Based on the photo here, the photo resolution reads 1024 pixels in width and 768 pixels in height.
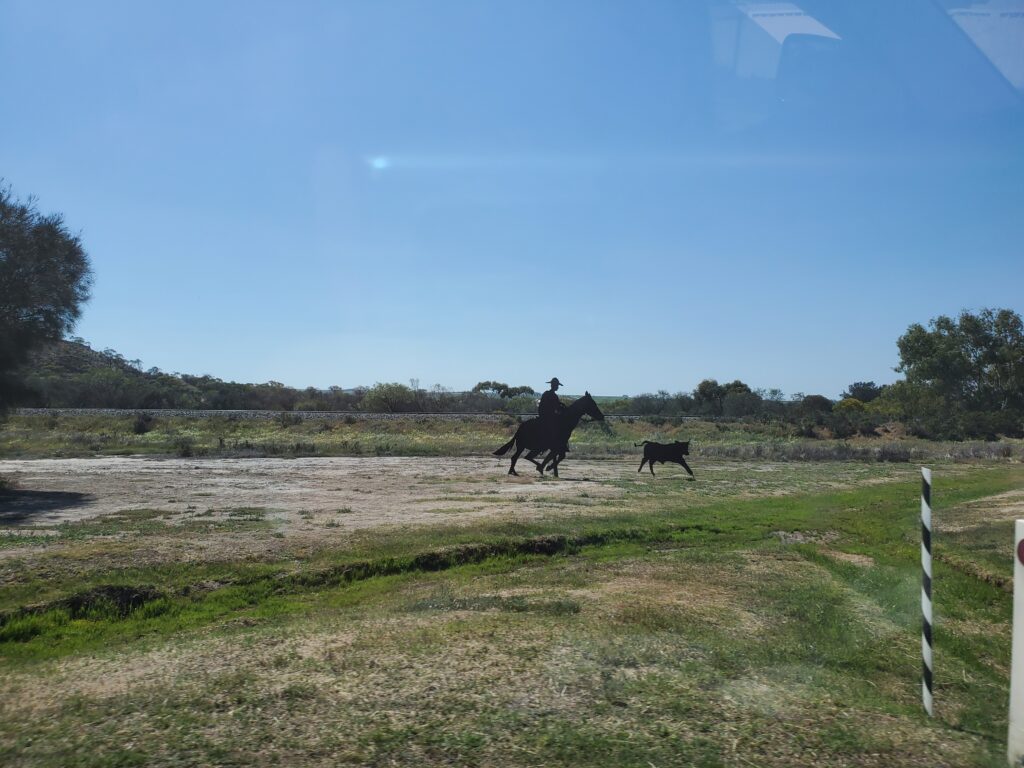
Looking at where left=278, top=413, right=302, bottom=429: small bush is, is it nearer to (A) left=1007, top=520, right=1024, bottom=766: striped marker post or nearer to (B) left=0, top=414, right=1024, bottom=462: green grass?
(B) left=0, top=414, right=1024, bottom=462: green grass

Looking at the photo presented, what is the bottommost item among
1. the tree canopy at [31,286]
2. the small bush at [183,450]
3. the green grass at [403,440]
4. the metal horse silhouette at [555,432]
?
the small bush at [183,450]

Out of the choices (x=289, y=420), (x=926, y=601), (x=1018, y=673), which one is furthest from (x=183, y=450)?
(x=1018, y=673)

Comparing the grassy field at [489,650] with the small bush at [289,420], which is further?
the small bush at [289,420]

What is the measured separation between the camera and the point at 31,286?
25.4 m

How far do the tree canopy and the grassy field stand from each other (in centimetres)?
1304

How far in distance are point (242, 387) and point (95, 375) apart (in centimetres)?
2217

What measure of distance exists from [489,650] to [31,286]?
79.9 feet

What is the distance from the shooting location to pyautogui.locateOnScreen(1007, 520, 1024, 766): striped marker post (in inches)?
197

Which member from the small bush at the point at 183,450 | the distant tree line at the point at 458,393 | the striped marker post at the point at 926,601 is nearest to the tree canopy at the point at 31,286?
the distant tree line at the point at 458,393

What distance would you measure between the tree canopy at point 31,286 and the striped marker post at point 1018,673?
27699mm

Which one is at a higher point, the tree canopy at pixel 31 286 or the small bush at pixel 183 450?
the tree canopy at pixel 31 286

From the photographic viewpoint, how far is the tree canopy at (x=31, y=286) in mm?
25188

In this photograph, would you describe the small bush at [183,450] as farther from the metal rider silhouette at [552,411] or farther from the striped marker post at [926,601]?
the striped marker post at [926,601]

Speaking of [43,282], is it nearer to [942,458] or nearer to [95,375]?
[942,458]
